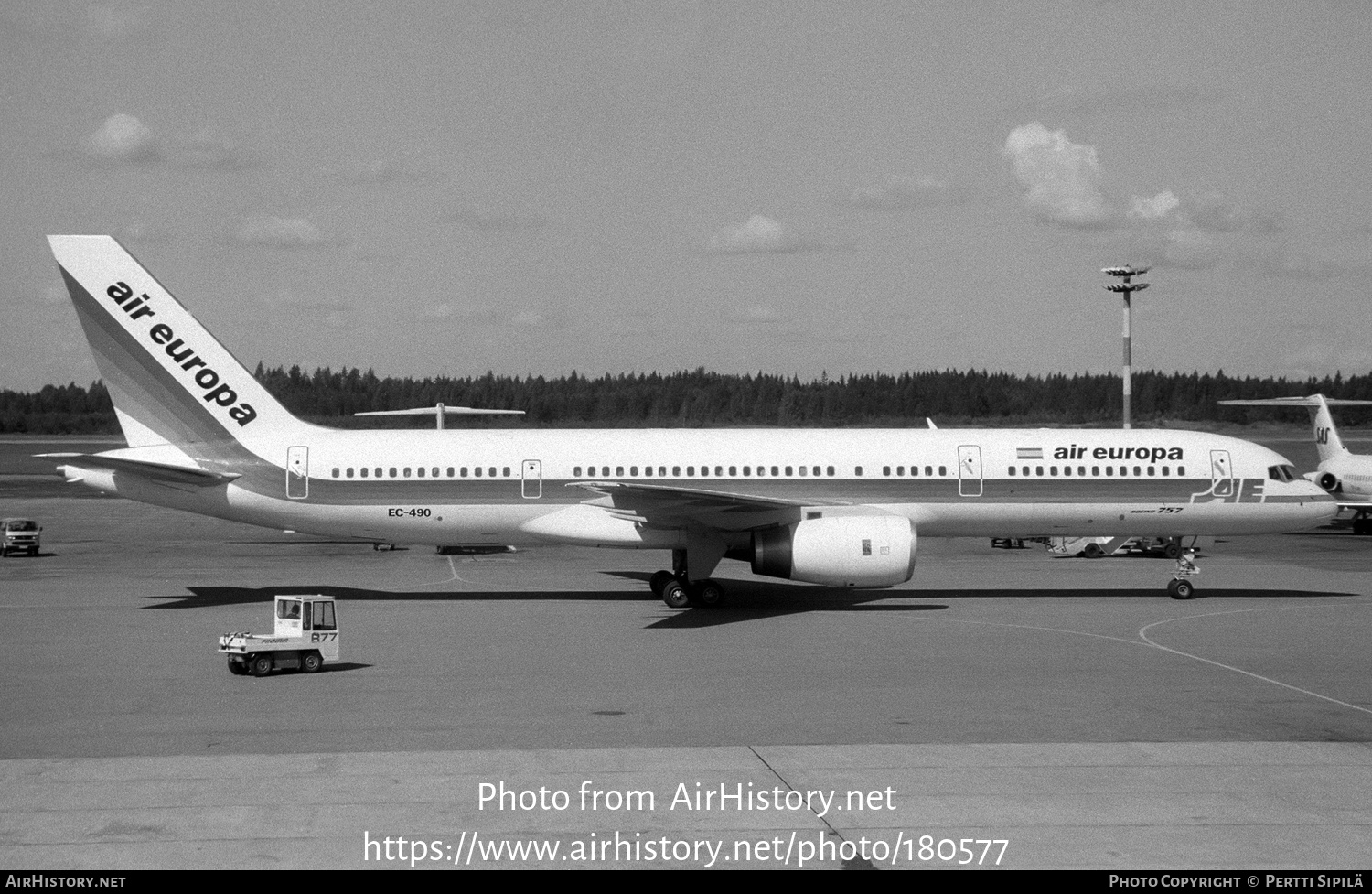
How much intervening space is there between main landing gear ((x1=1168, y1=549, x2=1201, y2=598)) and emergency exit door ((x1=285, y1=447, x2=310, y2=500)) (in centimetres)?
2206

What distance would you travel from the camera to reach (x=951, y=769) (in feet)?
50.1

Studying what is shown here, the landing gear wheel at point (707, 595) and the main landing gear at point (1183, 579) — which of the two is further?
the main landing gear at point (1183, 579)

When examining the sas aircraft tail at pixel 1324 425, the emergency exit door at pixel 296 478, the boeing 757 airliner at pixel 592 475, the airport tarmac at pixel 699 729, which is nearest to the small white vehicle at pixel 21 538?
the airport tarmac at pixel 699 729

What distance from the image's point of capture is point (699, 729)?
57.8ft

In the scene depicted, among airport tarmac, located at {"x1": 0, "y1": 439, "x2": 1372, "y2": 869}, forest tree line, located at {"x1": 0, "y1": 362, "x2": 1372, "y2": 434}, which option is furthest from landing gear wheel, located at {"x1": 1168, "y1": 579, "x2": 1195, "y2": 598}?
forest tree line, located at {"x1": 0, "y1": 362, "x2": 1372, "y2": 434}

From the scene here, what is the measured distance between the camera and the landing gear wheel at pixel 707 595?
3053 cm

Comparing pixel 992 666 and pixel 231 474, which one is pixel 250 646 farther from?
pixel 992 666

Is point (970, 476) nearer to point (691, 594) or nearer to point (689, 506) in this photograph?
point (689, 506)

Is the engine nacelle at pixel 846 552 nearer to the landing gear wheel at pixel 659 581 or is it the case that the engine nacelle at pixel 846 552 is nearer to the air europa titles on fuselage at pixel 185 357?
the landing gear wheel at pixel 659 581

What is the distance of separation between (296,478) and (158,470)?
3.16m

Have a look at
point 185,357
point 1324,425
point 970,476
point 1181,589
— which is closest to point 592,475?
point 970,476

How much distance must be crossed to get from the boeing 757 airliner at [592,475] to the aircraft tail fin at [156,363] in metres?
0.04

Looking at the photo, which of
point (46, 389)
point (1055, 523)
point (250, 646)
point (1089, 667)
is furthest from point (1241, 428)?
point (46, 389)

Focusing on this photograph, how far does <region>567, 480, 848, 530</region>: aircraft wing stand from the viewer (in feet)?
93.4
